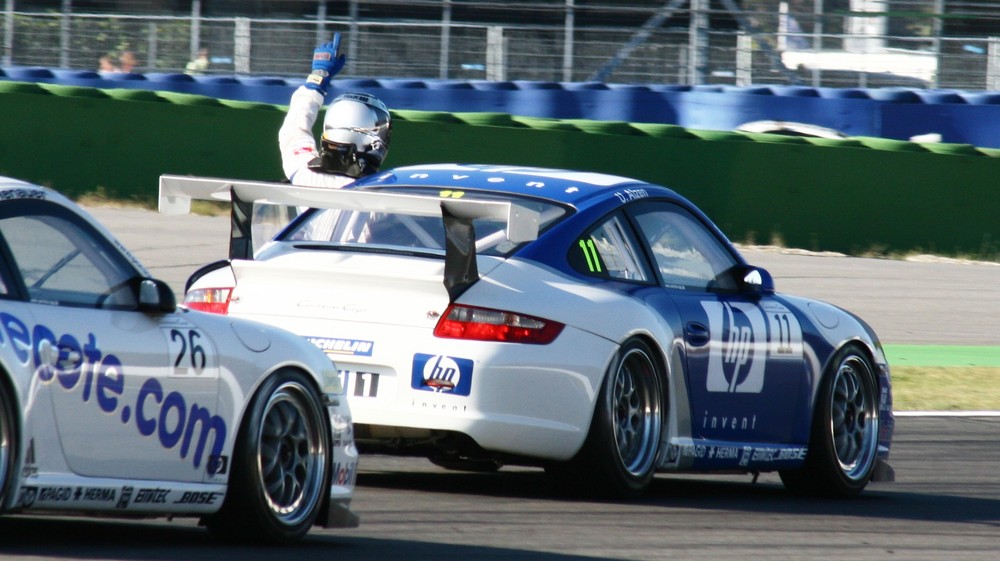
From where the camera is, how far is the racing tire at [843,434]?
8.65m

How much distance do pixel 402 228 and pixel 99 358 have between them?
2.78m

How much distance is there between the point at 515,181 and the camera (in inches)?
319

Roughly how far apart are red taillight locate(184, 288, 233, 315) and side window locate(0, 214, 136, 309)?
177cm

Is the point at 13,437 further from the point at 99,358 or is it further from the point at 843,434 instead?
the point at 843,434

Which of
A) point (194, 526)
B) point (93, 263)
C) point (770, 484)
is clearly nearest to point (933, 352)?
point (770, 484)

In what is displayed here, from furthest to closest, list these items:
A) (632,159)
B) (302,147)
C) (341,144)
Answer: (632,159), (302,147), (341,144)

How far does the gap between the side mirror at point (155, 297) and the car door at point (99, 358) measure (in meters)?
0.04

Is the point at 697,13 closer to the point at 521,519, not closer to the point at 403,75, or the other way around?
the point at 403,75

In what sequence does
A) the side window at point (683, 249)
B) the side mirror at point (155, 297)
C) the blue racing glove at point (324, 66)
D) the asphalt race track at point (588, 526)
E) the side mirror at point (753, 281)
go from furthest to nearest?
1. the blue racing glove at point (324, 66)
2. the side mirror at point (753, 281)
3. the side window at point (683, 249)
4. the asphalt race track at point (588, 526)
5. the side mirror at point (155, 297)

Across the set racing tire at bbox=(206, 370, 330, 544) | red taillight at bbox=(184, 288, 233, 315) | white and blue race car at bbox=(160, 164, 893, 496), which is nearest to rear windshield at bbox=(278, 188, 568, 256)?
white and blue race car at bbox=(160, 164, 893, 496)

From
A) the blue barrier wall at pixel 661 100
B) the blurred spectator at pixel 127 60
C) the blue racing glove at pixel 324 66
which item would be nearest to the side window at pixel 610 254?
the blue racing glove at pixel 324 66

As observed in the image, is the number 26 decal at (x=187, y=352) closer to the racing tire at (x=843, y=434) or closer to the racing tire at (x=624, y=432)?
the racing tire at (x=624, y=432)

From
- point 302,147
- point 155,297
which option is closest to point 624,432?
point 155,297

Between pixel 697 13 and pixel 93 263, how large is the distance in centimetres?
1851
